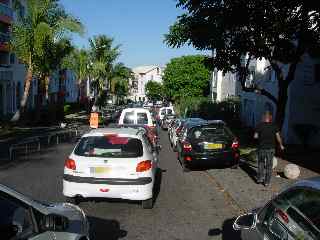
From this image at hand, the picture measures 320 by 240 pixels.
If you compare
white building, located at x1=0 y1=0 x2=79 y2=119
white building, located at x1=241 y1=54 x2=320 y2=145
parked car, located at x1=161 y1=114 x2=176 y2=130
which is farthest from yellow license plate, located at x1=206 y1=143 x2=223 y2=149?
white building, located at x1=0 y1=0 x2=79 y2=119

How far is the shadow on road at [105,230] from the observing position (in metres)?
8.79

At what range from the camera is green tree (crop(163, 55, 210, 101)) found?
7938cm

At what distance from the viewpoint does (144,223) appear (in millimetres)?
9852

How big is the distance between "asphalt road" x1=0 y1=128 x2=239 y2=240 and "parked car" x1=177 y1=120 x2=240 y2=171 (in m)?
0.44

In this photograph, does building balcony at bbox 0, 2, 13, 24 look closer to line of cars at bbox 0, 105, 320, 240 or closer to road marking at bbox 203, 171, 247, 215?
line of cars at bbox 0, 105, 320, 240

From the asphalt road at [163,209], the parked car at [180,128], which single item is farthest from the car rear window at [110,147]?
the parked car at [180,128]

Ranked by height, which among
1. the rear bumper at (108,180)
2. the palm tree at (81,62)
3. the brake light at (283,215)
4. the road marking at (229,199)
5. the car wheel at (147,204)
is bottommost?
the road marking at (229,199)

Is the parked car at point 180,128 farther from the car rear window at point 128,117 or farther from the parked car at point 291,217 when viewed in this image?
the parked car at point 291,217

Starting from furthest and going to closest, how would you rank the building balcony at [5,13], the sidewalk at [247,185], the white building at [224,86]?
1. the white building at [224,86]
2. the building balcony at [5,13]
3. the sidewalk at [247,185]

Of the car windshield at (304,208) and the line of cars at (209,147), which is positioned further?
the line of cars at (209,147)

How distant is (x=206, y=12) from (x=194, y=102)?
1460 inches

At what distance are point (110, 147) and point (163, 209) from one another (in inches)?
64.3

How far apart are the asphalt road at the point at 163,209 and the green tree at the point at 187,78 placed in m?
62.7

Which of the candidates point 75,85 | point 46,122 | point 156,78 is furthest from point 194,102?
point 156,78
